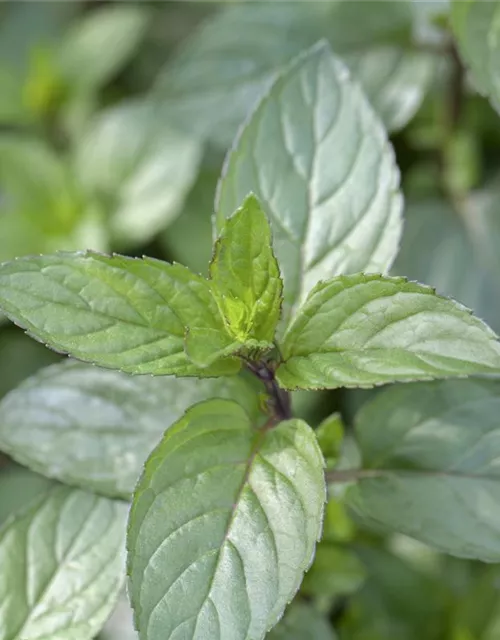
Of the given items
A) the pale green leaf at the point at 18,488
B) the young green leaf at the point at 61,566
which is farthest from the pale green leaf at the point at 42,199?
the young green leaf at the point at 61,566

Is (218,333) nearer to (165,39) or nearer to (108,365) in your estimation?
(108,365)

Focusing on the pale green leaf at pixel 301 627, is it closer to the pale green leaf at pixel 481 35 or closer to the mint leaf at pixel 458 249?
the mint leaf at pixel 458 249

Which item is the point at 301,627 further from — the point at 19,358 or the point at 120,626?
the point at 19,358

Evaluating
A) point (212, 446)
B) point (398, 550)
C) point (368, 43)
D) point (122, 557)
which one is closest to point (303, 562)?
point (212, 446)

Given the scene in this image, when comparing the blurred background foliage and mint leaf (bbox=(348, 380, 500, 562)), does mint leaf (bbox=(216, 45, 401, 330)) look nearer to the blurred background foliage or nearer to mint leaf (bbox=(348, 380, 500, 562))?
mint leaf (bbox=(348, 380, 500, 562))

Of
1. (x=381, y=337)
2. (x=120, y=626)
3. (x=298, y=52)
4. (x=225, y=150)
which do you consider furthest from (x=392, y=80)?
(x=120, y=626)

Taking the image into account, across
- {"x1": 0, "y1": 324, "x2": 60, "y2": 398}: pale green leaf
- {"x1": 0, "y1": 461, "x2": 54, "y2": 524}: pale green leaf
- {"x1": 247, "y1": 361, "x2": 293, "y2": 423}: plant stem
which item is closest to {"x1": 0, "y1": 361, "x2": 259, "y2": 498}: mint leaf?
{"x1": 247, "y1": 361, "x2": 293, "y2": 423}: plant stem
